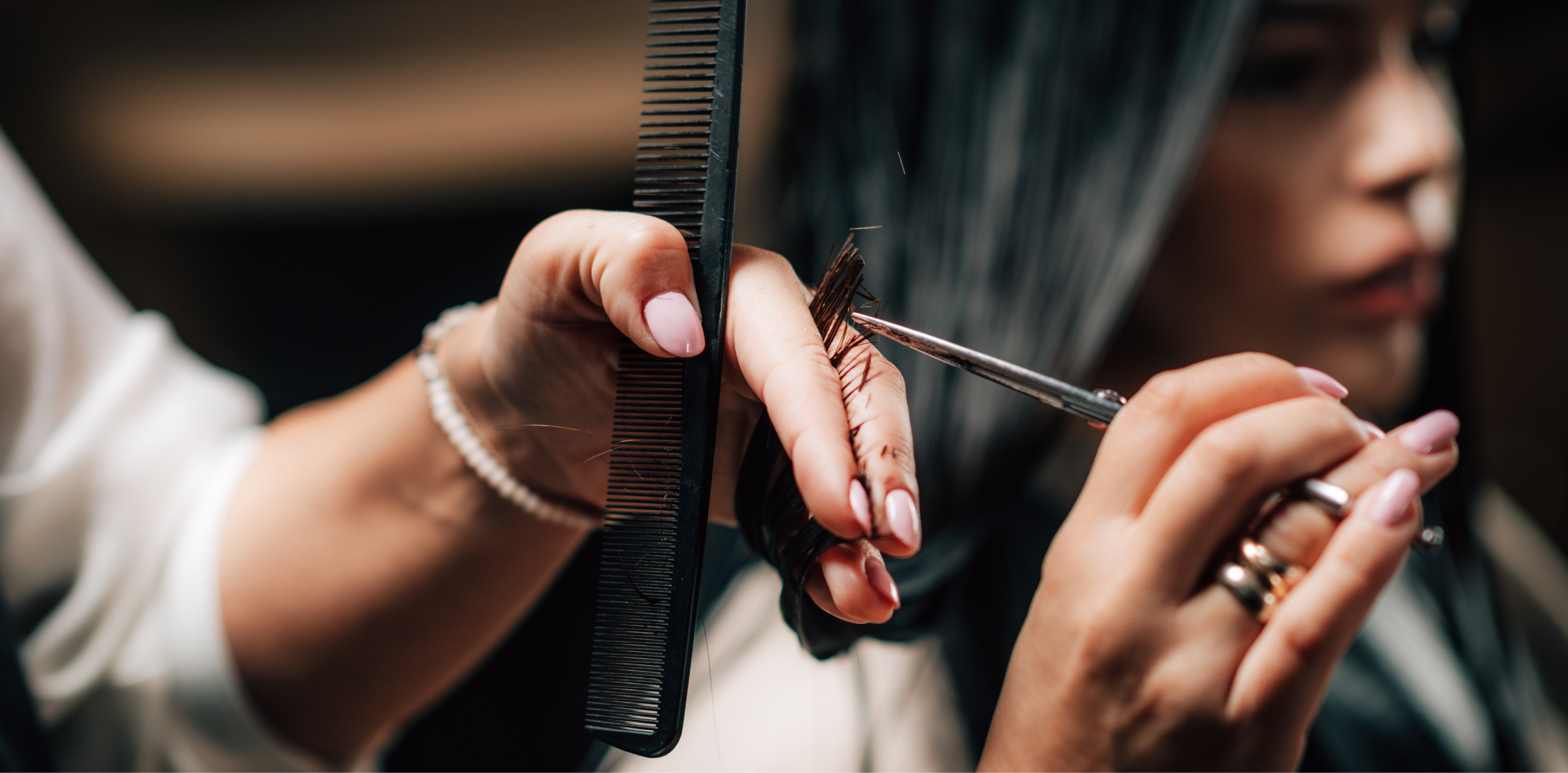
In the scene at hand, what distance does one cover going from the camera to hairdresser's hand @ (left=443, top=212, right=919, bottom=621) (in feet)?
0.68

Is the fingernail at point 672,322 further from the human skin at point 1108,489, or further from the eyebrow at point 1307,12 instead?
the eyebrow at point 1307,12

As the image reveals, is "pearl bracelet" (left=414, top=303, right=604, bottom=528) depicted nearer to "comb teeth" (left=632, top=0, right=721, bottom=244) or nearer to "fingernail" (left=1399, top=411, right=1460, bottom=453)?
"comb teeth" (left=632, top=0, right=721, bottom=244)

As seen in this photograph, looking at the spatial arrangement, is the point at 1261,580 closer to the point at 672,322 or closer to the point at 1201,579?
the point at 1201,579

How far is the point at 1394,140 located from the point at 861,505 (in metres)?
0.49

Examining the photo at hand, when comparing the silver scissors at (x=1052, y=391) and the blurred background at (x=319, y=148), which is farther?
the blurred background at (x=319, y=148)

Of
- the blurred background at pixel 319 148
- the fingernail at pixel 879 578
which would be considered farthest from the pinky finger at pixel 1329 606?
the blurred background at pixel 319 148

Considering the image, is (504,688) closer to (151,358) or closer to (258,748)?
(258,748)

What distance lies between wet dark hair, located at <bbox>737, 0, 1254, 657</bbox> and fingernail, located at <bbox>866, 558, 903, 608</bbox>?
222 mm

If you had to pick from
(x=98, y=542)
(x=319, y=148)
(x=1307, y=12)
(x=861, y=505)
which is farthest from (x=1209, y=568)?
(x=319, y=148)

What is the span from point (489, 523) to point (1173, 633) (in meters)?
0.29

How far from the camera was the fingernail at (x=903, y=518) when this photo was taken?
0.66ft

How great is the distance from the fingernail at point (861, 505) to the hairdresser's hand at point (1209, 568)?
0.07m

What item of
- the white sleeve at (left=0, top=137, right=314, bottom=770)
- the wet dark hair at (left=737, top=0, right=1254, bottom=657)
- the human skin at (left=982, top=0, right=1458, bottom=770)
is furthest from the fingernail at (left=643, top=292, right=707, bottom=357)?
the white sleeve at (left=0, top=137, right=314, bottom=770)

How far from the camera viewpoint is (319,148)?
0.69m
